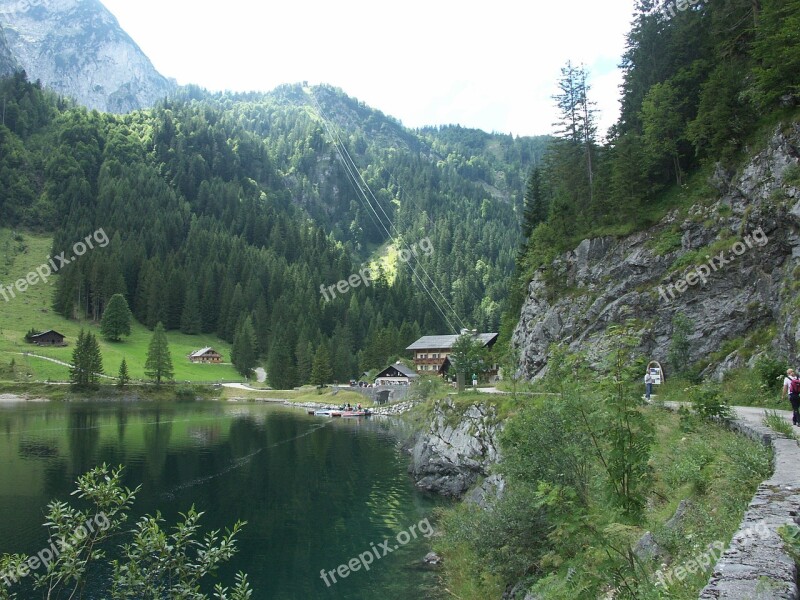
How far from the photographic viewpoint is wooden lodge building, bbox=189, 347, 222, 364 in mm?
142875

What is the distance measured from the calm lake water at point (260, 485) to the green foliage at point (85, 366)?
23.7m

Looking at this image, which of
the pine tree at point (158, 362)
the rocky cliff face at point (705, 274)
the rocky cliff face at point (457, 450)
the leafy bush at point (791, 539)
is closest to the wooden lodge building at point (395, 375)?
the pine tree at point (158, 362)

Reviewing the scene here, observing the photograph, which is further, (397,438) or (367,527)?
(397,438)

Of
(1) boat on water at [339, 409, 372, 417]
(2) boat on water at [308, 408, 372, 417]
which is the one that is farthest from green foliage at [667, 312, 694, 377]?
(2) boat on water at [308, 408, 372, 417]

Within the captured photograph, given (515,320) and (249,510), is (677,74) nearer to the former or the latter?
(515,320)

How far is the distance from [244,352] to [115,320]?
32987mm

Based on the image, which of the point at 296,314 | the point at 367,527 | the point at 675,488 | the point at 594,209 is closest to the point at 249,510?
the point at 367,527

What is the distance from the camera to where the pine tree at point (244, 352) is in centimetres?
14262

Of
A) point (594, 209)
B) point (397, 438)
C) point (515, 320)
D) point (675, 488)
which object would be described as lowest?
point (397, 438)

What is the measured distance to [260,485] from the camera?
44.4 metres

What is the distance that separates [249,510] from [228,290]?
143 m

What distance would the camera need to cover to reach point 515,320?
6581 cm

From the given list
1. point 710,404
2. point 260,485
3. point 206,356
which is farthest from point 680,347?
point 206,356

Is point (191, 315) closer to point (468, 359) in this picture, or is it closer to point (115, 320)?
point (115, 320)
